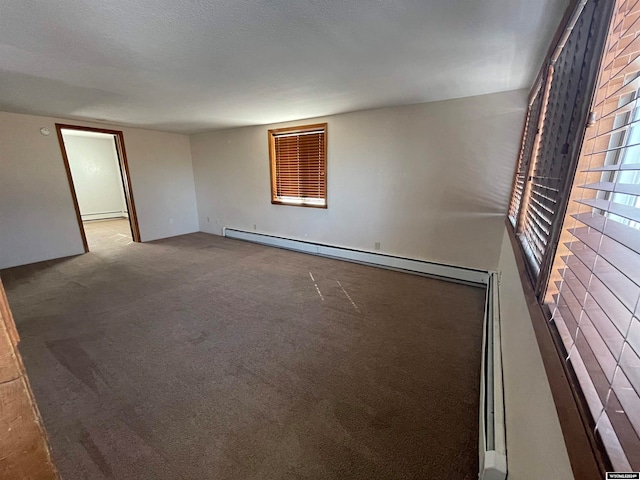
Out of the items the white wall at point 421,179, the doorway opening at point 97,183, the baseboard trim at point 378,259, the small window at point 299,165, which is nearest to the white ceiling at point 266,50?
the white wall at point 421,179

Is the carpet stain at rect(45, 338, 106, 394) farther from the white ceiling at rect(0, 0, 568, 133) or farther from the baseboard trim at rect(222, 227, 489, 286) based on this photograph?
the baseboard trim at rect(222, 227, 489, 286)

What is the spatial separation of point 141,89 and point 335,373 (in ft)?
10.6

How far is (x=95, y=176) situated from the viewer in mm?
7398

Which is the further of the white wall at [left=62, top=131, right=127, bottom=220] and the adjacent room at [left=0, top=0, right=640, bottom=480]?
the white wall at [left=62, top=131, right=127, bottom=220]

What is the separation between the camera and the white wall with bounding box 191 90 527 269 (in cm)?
296

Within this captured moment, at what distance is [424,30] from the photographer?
63.5 inches

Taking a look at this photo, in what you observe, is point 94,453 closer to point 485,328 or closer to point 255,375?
point 255,375

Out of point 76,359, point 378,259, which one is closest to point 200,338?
point 76,359

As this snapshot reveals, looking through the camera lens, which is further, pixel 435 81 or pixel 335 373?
pixel 435 81

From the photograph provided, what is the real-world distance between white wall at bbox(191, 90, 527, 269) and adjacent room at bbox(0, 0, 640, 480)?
27mm

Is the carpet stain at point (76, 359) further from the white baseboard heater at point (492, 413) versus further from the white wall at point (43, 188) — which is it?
the white wall at point (43, 188)

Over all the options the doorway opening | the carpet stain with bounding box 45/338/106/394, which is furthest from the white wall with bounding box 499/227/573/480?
the doorway opening

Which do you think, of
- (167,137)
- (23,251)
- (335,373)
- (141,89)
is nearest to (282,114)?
(141,89)

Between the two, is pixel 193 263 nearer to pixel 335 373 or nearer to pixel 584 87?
pixel 335 373
